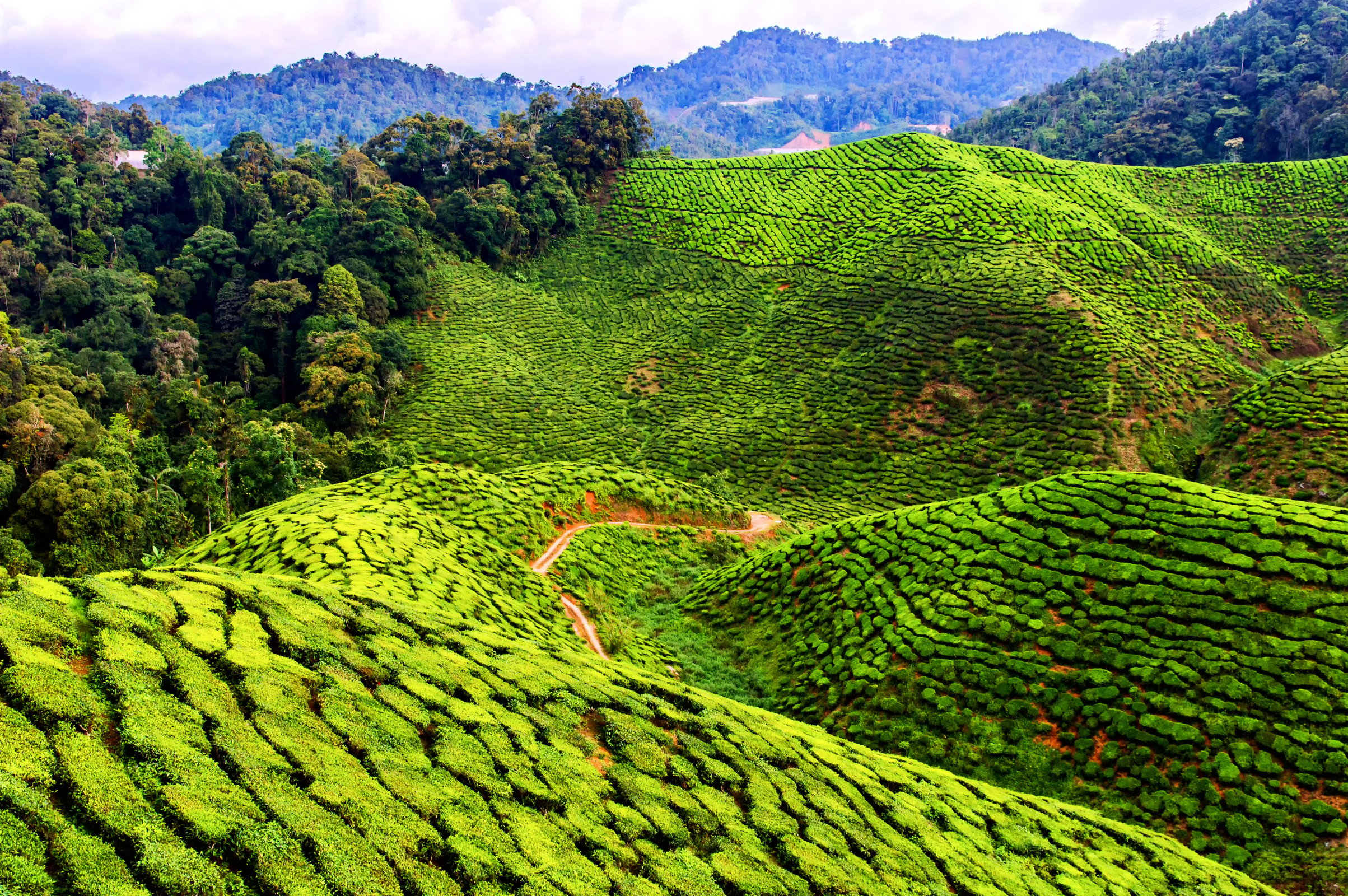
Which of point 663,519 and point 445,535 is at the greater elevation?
point 445,535

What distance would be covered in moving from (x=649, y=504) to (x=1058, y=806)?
18.6 metres

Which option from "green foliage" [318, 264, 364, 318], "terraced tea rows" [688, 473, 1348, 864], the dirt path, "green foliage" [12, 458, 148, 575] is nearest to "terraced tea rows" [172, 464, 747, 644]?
the dirt path

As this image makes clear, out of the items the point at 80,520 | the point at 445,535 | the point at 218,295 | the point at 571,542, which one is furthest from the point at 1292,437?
the point at 218,295

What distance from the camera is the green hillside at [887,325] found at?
35469 mm

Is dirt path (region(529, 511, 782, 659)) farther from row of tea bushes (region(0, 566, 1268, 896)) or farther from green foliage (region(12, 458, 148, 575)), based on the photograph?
green foliage (region(12, 458, 148, 575))

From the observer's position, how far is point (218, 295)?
2100 inches

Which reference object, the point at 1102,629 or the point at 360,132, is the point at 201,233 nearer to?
the point at 1102,629

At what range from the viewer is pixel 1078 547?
18172 millimetres

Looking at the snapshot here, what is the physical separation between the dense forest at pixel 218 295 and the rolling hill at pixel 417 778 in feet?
72.9

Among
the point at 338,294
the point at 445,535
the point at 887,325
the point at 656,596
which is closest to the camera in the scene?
the point at 445,535


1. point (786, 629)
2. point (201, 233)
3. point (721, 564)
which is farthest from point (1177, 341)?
point (201, 233)

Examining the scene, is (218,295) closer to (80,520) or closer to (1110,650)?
(80,520)

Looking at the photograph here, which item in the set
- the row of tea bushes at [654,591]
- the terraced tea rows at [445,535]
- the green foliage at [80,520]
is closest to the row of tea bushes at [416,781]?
the terraced tea rows at [445,535]

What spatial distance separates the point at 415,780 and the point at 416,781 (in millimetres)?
24
